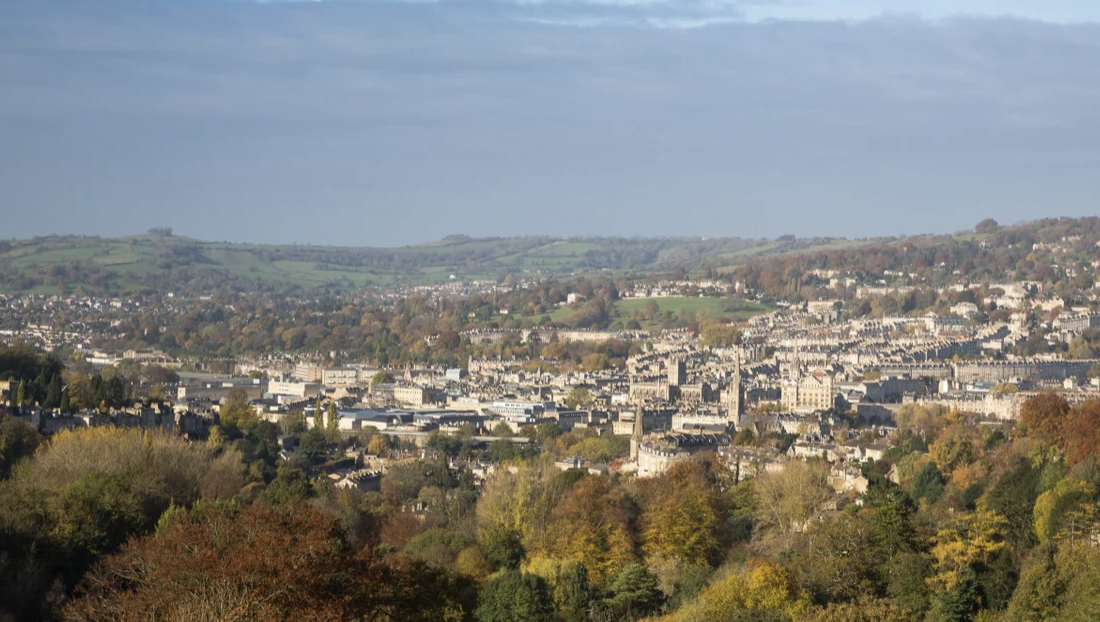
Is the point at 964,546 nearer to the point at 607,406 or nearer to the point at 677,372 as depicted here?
the point at 607,406

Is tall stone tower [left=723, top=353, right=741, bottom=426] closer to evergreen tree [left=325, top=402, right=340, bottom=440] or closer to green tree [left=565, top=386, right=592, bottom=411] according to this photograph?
green tree [left=565, top=386, right=592, bottom=411]

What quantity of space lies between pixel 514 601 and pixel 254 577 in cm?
1015

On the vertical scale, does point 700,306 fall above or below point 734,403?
above

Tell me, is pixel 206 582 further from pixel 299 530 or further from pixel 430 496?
pixel 430 496

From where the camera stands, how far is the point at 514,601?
34.1 meters

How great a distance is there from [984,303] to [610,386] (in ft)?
123

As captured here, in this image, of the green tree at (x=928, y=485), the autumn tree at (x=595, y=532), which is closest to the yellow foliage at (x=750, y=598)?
the autumn tree at (x=595, y=532)

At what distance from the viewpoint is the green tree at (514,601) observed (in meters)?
33.7

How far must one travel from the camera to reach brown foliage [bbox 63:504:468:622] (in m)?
24.3

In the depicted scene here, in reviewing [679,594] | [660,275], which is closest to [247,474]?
[679,594]

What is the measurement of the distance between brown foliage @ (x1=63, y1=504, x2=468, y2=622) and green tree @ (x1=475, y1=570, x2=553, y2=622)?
452 cm

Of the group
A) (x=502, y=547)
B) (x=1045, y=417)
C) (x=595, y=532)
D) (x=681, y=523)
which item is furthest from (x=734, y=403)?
(x=502, y=547)

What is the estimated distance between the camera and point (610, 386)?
10206 cm

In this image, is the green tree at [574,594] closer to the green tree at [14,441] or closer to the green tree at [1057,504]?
the green tree at [1057,504]
